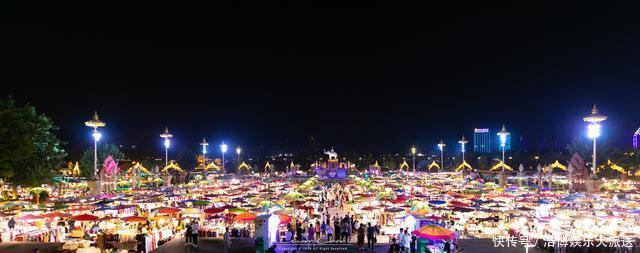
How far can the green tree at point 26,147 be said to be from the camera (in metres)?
27.6

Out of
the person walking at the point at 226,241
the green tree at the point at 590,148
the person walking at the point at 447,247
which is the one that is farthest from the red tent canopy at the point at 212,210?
the green tree at the point at 590,148

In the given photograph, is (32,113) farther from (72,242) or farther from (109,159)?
(72,242)

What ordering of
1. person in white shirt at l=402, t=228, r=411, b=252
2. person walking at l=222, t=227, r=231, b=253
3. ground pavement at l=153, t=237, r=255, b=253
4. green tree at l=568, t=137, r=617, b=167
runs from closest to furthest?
1. person in white shirt at l=402, t=228, r=411, b=252
2. person walking at l=222, t=227, r=231, b=253
3. ground pavement at l=153, t=237, r=255, b=253
4. green tree at l=568, t=137, r=617, b=167

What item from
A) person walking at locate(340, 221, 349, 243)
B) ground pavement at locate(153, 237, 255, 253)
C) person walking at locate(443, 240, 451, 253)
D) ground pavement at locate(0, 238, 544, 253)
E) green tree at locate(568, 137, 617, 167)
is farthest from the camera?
green tree at locate(568, 137, 617, 167)

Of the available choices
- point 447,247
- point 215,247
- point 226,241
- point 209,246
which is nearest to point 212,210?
point 209,246

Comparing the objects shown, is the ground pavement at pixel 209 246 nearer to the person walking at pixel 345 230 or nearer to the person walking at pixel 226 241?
the person walking at pixel 226 241

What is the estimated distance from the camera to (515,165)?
298 ft

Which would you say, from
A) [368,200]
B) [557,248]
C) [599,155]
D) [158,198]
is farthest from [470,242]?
[599,155]

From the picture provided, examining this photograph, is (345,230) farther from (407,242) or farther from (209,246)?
(209,246)

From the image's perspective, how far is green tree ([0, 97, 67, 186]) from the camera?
90.6ft

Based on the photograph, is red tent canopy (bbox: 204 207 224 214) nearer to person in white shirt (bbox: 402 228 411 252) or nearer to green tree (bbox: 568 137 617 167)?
person in white shirt (bbox: 402 228 411 252)

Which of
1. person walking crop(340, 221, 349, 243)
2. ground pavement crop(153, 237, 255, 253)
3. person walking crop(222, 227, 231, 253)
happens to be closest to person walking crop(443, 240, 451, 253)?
person walking crop(340, 221, 349, 243)

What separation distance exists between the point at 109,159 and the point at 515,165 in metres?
74.9

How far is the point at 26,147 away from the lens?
28.2 m
